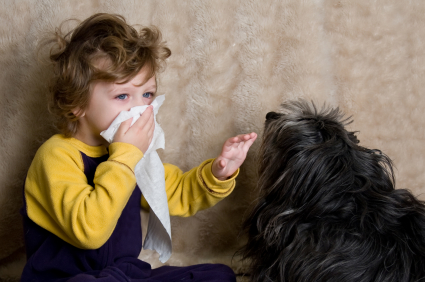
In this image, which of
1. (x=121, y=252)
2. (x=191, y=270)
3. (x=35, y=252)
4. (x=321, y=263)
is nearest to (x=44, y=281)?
(x=35, y=252)

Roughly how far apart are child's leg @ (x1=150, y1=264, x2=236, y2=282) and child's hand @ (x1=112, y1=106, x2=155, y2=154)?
372mm

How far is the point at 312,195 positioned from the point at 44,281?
2.55ft

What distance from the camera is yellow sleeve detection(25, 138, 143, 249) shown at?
3.28ft

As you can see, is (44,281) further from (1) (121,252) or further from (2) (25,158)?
(2) (25,158)

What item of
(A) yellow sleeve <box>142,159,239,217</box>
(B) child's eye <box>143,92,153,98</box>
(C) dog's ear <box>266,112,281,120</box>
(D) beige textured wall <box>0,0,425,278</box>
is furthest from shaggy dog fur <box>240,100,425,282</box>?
(B) child's eye <box>143,92,153,98</box>

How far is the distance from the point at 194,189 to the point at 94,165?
320mm

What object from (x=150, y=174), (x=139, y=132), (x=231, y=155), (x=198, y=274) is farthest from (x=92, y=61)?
(x=198, y=274)

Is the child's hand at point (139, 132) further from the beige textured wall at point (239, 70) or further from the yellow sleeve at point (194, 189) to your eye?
the beige textured wall at point (239, 70)

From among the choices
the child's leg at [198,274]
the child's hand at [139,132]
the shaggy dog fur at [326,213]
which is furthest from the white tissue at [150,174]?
the shaggy dog fur at [326,213]

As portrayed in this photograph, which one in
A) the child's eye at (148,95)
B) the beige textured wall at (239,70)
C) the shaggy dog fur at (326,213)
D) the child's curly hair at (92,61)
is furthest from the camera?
the beige textured wall at (239,70)

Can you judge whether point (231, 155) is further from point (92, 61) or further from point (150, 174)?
point (92, 61)

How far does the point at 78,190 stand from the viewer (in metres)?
1.04

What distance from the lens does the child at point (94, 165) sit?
102 centimetres

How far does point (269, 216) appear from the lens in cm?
114
